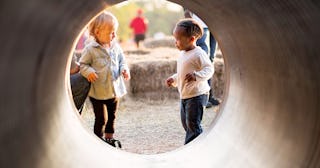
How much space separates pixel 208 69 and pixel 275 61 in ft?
5.73

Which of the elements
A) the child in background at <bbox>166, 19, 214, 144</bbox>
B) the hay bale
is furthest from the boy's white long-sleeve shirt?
the hay bale

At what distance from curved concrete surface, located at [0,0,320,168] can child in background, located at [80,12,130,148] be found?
4.49 ft

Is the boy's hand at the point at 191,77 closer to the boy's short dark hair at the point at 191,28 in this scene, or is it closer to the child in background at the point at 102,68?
the boy's short dark hair at the point at 191,28

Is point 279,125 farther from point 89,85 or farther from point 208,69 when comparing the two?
point 89,85

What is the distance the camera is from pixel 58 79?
2.38 metres

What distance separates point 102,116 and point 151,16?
40.9 meters

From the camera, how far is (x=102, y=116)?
4.37 metres

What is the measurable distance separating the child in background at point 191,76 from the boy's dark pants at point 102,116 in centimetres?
68

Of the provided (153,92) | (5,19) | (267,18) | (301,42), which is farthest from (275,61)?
(153,92)

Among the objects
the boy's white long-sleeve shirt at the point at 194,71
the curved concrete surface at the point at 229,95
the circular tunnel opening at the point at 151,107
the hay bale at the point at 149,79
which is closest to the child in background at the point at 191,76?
the boy's white long-sleeve shirt at the point at 194,71

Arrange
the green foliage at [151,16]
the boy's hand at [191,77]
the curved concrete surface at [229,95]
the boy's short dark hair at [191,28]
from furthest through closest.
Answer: the green foliage at [151,16], the boy's short dark hair at [191,28], the boy's hand at [191,77], the curved concrete surface at [229,95]

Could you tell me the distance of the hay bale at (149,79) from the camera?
24.4ft

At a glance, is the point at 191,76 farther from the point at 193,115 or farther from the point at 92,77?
the point at 92,77

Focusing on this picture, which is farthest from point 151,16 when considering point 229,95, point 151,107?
point 229,95
